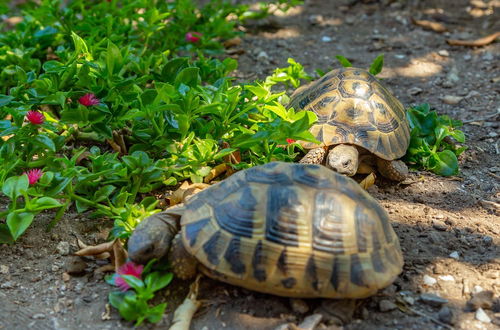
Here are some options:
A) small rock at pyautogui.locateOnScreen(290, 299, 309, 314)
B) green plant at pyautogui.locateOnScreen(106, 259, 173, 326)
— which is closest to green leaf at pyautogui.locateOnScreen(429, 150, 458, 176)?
small rock at pyautogui.locateOnScreen(290, 299, 309, 314)

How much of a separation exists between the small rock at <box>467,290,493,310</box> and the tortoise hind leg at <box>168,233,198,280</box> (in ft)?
4.03

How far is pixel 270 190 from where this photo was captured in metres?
2.46

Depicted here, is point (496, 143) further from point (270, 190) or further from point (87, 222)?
point (87, 222)

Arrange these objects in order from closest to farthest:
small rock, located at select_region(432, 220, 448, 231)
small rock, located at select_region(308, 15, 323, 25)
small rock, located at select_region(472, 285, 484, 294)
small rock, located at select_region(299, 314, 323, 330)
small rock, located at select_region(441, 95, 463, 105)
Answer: small rock, located at select_region(299, 314, 323, 330) → small rock, located at select_region(472, 285, 484, 294) → small rock, located at select_region(432, 220, 448, 231) → small rock, located at select_region(441, 95, 463, 105) → small rock, located at select_region(308, 15, 323, 25)

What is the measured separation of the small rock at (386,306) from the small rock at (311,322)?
0.93ft

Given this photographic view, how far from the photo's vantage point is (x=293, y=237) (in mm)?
2365

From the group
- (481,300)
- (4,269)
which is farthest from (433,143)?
(4,269)

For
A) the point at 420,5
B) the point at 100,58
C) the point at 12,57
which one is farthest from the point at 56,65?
the point at 420,5

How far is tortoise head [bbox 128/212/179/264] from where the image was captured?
246 centimetres

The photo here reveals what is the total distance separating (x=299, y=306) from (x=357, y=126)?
156 centimetres

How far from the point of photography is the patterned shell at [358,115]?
142 inches

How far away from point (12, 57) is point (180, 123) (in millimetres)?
1775

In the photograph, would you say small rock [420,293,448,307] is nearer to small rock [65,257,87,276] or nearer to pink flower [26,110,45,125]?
small rock [65,257,87,276]

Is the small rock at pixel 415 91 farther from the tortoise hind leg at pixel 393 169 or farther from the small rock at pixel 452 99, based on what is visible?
the tortoise hind leg at pixel 393 169
